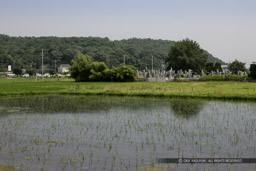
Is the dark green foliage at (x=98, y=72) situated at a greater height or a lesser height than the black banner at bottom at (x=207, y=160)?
greater

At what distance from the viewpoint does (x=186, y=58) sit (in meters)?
72.1

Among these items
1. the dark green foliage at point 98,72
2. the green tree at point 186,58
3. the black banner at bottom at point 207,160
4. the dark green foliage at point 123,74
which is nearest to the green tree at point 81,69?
the dark green foliage at point 98,72

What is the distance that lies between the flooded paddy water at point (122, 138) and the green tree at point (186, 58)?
53713mm

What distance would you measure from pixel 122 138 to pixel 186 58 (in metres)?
61.2

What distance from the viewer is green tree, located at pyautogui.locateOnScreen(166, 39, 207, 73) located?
239 feet

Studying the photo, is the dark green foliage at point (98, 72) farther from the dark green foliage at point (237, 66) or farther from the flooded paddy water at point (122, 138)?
the flooded paddy water at point (122, 138)

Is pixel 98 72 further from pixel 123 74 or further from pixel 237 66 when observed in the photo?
pixel 237 66

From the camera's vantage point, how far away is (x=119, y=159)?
988 cm

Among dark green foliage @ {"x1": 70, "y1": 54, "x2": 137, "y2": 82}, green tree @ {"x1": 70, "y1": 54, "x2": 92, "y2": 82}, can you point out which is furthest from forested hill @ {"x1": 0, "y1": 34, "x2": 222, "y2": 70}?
dark green foliage @ {"x1": 70, "y1": 54, "x2": 137, "y2": 82}

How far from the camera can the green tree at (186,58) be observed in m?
72.9

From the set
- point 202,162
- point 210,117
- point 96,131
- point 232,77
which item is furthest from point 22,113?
point 232,77

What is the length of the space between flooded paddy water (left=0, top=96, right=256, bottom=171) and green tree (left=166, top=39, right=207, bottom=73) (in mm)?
53713

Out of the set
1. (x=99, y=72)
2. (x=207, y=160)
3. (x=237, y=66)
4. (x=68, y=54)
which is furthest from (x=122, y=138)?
(x=68, y=54)

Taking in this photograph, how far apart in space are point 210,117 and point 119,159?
822 cm
